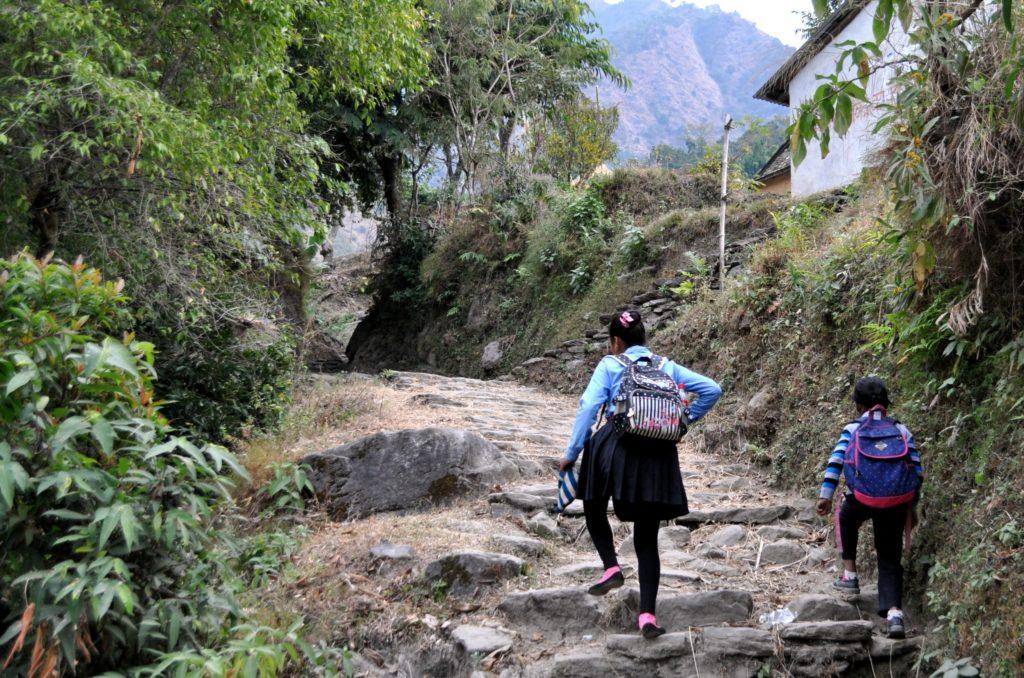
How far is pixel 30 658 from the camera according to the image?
313 cm

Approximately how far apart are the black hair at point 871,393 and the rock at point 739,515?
1.85 meters

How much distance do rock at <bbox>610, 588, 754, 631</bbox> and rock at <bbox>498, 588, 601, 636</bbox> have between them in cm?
15

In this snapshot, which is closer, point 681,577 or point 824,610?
point 824,610

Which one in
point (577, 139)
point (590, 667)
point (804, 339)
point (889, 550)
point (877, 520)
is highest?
point (577, 139)

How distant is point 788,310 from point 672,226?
6.22 metres

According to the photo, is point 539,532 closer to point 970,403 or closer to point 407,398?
point 970,403

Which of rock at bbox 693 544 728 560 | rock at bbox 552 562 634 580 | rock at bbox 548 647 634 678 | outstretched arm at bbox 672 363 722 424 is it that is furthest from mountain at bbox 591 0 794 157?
rock at bbox 548 647 634 678

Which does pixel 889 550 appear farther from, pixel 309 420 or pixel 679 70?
pixel 679 70

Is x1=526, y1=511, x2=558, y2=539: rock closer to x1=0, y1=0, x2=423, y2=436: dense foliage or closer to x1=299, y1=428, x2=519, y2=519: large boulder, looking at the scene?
x1=299, y1=428, x2=519, y2=519: large boulder

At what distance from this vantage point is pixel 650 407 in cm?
425

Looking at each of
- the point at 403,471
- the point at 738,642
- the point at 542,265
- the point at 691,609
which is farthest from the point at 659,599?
the point at 542,265

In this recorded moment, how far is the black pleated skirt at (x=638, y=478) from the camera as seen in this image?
14.1 feet

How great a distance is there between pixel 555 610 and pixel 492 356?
40.2ft

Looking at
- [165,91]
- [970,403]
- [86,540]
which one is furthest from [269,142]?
[970,403]
